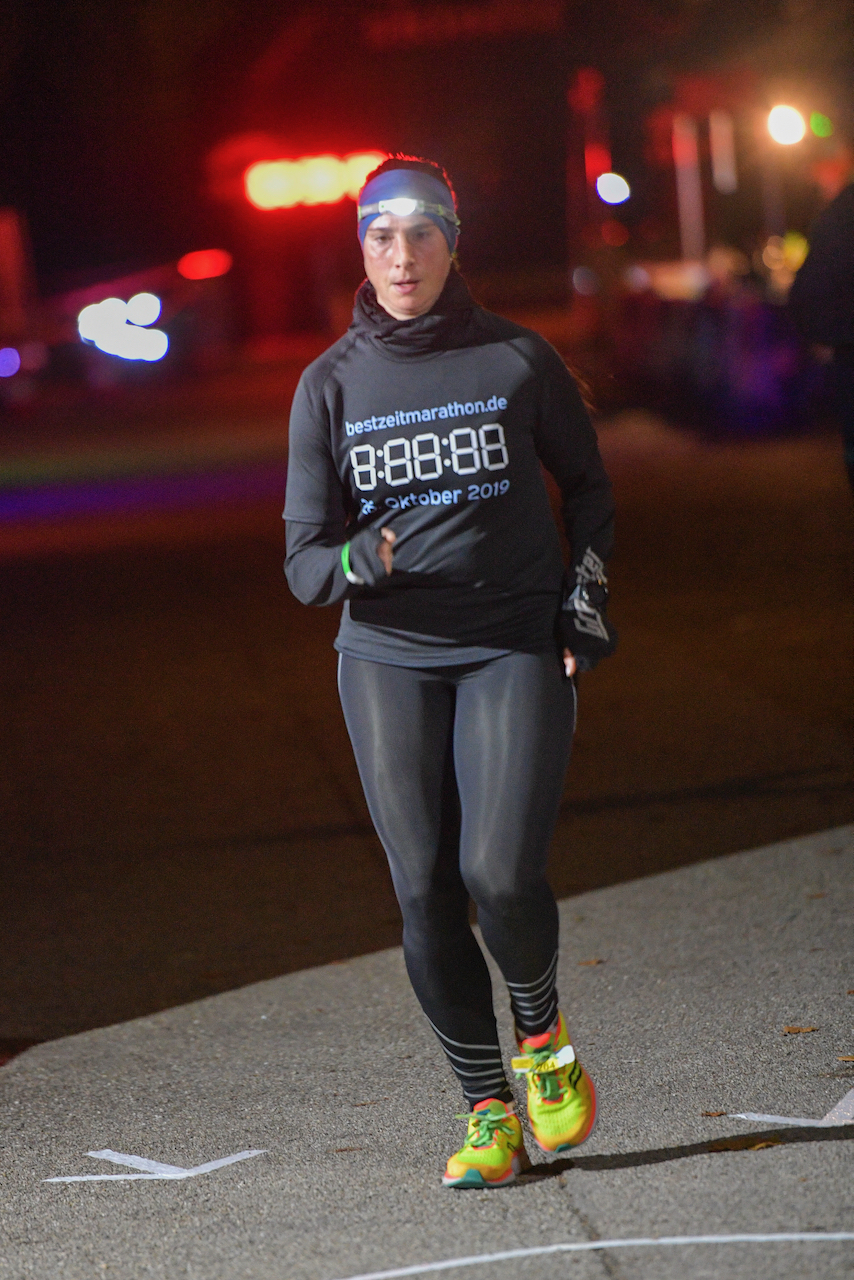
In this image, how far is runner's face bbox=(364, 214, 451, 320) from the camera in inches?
140

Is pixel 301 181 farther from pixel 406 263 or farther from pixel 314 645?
pixel 406 263

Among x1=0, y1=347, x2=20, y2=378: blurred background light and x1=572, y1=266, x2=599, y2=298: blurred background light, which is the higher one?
x1=572, y1=266, x2=599, y2=298: blurred background light

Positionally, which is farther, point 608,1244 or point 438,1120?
point 438,1120

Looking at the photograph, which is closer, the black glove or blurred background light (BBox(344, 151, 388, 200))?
the black glove

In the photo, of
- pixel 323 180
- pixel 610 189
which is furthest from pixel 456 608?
pixel 323 180

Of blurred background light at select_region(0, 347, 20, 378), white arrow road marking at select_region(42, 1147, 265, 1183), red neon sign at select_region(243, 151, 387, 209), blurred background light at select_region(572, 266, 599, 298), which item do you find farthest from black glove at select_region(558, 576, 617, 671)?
red neon sign at select_region(243, 151, 387, 209)

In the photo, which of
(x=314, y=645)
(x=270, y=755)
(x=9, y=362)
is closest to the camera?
(x=270, y=755)

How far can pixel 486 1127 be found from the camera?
12.0 ft

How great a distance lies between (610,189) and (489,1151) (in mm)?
19836

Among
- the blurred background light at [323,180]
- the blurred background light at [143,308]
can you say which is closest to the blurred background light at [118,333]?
the blurred background light at [143,308]

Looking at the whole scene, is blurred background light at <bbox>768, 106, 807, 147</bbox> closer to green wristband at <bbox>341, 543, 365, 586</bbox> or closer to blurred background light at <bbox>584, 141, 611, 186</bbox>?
blurred background light at <bbox>584, 141, 611, 186</bbox>

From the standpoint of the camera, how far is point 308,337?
51.0m

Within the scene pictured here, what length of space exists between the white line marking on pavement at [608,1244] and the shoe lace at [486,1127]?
34cm

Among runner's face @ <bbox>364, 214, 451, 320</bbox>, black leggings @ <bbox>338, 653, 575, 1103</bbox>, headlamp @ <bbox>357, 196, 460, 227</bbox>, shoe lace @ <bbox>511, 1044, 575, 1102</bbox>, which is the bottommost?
shoe lace @ <bbox>511, 1044, 575, 1102</bbox>
